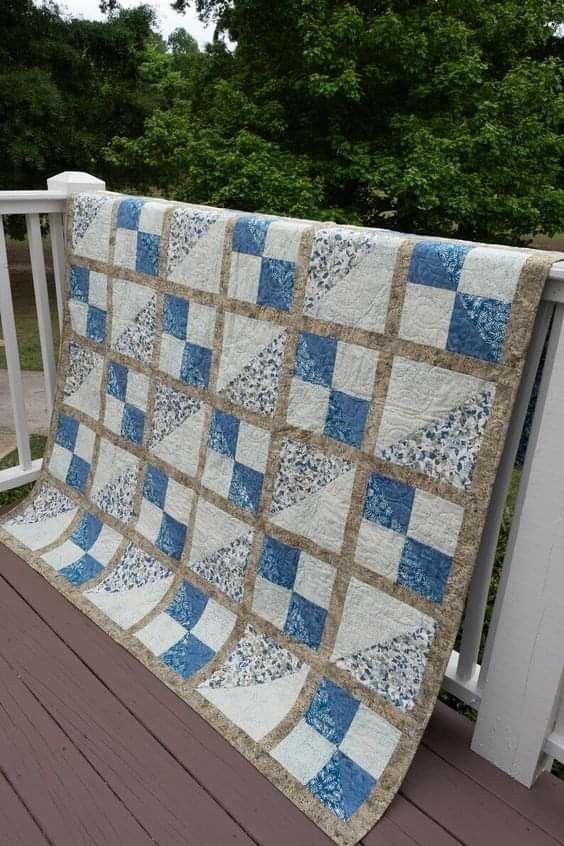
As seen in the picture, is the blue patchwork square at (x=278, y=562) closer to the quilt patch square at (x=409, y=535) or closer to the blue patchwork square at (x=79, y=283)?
the quilt patch square at (x=409, y=535)

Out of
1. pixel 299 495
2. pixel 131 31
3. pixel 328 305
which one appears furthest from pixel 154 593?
pixel 131 31

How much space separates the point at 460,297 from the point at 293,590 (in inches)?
27.6

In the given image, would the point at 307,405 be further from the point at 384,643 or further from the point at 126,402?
the point at 126,402

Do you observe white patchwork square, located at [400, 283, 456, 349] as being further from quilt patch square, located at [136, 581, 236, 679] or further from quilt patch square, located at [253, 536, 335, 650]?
quilt patch square, located at [136, 581, 236, 679]


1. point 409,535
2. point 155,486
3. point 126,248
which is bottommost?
point 155,486

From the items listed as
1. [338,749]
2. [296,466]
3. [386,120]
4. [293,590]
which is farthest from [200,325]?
[386,120]

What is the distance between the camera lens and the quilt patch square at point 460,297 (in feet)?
3.40

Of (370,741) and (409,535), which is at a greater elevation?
(409,535)

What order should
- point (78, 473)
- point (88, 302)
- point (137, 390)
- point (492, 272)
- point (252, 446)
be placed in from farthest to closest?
point (78, 473) < point (88, 302) < point (137, 390) < point (252, 446) < point (492, 272)

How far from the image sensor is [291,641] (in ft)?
4.66

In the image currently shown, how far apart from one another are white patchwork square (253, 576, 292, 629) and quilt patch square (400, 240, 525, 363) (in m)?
0.63

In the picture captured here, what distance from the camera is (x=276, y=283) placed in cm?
137

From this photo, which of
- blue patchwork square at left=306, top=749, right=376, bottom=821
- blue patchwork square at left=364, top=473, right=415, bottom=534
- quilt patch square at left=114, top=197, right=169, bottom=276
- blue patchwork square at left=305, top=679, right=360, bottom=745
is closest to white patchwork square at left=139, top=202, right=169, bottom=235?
quilt patch square at left=114, top=197, right=169, bottom=276

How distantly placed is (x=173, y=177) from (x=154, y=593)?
5635 millimetres
